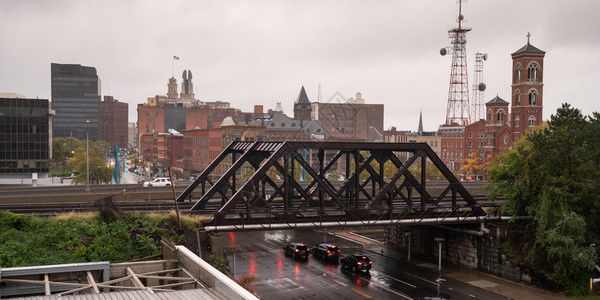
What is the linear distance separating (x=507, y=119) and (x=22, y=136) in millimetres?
98697

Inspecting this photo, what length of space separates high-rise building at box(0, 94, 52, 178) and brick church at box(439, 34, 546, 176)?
279 feet

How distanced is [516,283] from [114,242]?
88.0ft

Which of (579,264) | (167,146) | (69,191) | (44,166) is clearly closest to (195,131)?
(167,146)

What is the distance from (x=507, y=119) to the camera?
114 metres

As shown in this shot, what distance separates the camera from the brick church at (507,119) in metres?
101

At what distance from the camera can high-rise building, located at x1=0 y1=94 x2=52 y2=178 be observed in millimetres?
82062

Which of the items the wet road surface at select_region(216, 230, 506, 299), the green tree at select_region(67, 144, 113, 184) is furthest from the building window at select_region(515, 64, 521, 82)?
the green tree at select_region(67, 144, 113, 184)

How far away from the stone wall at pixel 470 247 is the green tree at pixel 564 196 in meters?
1.93

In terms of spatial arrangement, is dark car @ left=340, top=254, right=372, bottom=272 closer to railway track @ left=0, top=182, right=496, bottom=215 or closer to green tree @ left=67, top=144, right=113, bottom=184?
railway track @ left=0, top=182, right=496, bottom=215

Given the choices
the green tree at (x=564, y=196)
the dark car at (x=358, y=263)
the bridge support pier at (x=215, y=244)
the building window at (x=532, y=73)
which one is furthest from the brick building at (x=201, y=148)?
the bridge support pier at (x=215, y=244)

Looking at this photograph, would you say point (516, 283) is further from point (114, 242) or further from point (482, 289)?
point (114, 242)

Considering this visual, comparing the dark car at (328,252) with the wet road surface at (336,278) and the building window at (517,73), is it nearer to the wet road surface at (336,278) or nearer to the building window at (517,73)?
the wet road surface at (336,278)

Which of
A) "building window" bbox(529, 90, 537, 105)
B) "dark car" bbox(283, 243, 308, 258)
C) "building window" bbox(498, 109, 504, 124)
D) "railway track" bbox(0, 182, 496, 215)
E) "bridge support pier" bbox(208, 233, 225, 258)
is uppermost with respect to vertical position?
"building window" bbox(529, 90, 537, 105)

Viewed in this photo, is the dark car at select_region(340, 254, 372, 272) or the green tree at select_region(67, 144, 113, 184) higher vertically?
the green tree at select_region(67, 144, 113, 184)
